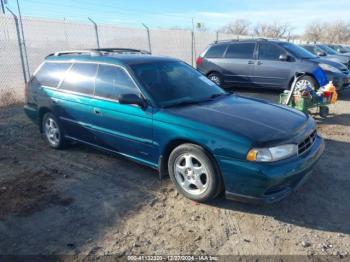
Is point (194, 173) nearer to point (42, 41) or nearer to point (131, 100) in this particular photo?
point (131, 100)

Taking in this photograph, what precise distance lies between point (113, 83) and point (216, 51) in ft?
25.9

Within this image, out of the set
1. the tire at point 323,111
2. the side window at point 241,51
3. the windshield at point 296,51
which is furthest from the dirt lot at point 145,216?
the side window at point 241,51

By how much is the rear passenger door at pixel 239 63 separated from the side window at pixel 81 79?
22.7 ft

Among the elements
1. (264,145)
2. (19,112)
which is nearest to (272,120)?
(264,145)

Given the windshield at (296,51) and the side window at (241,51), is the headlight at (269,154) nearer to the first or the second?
the windshield at (296,51)

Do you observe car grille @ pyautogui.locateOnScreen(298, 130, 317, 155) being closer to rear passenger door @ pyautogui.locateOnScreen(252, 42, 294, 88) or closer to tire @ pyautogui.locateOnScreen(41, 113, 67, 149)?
tire @ pyautogui.locateOnScreen(41, 113, 67, 149)

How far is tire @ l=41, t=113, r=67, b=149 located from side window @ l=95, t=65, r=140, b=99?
132 cm

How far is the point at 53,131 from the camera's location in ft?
19.7

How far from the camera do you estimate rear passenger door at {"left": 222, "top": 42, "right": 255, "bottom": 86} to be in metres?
11.1

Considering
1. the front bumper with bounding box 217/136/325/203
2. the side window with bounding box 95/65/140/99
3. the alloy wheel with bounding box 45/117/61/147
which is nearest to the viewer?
the front bumper with bounding box 217/136/325/203

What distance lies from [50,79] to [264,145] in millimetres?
4025

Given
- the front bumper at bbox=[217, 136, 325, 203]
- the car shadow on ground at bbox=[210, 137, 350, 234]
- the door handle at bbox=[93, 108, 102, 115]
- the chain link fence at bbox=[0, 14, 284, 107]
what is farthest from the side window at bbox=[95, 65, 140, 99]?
the chain link fence at bbox=[0, 14, 284, 107]

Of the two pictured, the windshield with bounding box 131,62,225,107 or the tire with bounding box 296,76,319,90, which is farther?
the tire with bounding box 296,76,319,90

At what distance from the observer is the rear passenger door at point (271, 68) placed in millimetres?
10172
